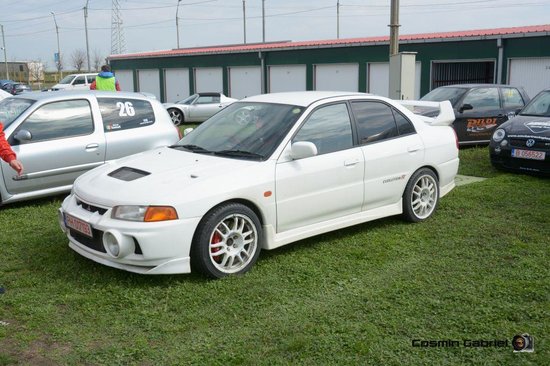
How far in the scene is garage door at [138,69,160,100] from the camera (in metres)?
34.8

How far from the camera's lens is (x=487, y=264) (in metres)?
5.29

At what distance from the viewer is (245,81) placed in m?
29.0

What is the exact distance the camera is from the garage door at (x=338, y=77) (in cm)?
2441

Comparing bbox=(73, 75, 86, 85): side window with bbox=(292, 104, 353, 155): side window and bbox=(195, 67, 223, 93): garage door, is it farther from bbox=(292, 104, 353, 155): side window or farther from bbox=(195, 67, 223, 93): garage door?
bbox=(292, 104, 353, 155): side window

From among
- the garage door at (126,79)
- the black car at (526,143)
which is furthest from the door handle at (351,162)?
the garage door at (126,79)

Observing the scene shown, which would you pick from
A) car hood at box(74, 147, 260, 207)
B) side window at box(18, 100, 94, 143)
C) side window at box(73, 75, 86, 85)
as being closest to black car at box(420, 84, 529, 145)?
side window at box(18, 100, 94, 143)

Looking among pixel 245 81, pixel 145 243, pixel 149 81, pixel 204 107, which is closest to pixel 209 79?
pixel 245 81

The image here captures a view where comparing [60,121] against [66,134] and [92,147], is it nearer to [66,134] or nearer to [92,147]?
[66,134]

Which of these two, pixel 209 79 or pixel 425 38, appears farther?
pixel 209 79

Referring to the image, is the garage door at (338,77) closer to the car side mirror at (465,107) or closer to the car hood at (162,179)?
the car side mirror at (465,107)

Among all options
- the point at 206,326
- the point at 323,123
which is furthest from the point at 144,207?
the point at 323,123

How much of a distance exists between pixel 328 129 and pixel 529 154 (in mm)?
4829

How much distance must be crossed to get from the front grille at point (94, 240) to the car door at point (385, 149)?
2619mm

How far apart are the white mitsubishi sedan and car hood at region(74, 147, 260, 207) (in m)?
0.01
